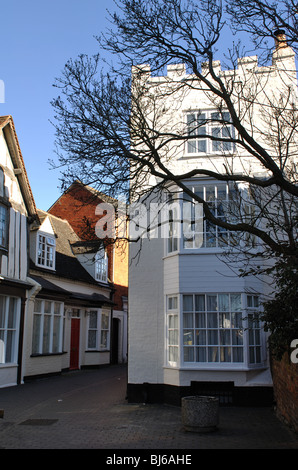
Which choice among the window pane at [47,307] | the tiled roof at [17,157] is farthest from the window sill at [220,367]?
the tiled roof at [17,157]

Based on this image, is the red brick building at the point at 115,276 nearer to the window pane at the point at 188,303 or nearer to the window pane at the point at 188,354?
the window pane at the point at 188,303

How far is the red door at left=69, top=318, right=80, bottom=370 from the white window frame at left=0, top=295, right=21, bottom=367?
18.6 feet

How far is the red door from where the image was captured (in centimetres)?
2220

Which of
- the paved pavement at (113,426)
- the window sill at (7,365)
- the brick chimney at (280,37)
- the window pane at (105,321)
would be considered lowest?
the paved pavement at (113,426)

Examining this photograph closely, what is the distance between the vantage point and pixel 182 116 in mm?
14266

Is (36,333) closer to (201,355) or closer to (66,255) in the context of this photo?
(66,255)

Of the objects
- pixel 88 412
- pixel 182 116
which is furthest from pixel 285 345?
pixel 182 116

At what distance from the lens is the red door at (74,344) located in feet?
72.8

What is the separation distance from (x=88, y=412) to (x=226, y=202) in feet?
22.5

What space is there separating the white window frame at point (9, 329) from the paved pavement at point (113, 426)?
1.87 metres

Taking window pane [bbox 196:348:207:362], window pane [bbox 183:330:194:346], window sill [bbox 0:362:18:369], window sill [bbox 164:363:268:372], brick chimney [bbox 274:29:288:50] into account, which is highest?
brick chimney [bbox 274:29:288:50]

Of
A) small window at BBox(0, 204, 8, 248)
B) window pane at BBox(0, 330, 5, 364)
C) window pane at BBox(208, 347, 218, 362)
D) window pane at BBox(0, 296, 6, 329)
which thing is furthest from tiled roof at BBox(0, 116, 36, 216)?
window pane at BBox(208, 347, 218, 362)

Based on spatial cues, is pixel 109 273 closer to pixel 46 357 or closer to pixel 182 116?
pixel 46 357

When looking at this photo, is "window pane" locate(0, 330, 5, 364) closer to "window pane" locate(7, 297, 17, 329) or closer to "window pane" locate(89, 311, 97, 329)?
"window pane" locate(7, 297, 17, 329)
